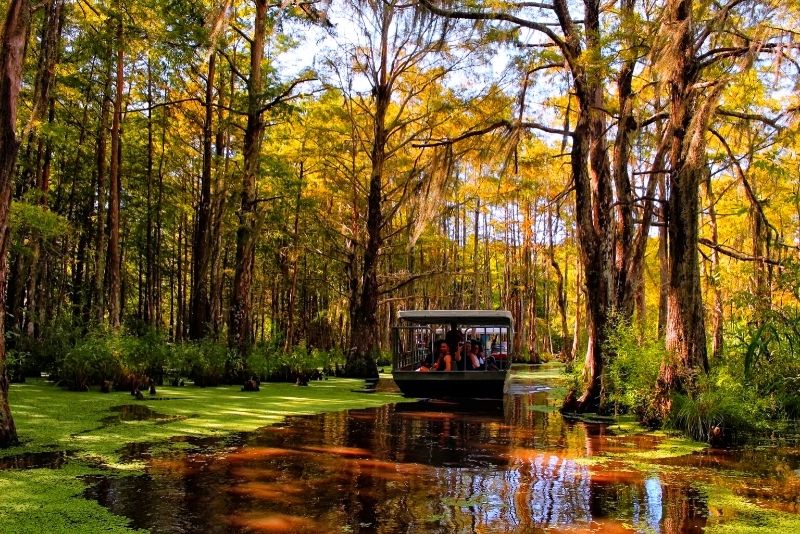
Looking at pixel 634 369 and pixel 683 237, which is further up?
pixel 683 237

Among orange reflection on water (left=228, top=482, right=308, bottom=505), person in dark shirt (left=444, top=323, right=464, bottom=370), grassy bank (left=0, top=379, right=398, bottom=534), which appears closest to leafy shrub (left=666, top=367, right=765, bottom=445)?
orange reflection on water (left=228, top=482, right=308, bottom=505)

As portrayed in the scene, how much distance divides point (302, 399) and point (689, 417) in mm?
6861

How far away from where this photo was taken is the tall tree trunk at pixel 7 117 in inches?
226

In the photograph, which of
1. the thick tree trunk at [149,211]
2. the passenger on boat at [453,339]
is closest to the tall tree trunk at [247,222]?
the thick tree trunk at [149,211]

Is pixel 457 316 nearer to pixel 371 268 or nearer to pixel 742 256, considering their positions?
pixel 371 268

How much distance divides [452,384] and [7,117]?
9834mm

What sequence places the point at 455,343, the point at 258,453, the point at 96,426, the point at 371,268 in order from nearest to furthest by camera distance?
1. the point at 258,453
2. the point at 96,426
3. the point at 455,343
4. the point at 371,268

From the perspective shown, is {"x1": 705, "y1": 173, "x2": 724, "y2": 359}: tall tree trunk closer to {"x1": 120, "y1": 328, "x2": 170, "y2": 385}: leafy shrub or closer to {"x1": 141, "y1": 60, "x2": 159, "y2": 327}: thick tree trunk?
{"x1": 120, "y1": 328, "x2": 170, "y2": 385}: leafy shrub

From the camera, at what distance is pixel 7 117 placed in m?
5.84

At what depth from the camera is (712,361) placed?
9.66 meters

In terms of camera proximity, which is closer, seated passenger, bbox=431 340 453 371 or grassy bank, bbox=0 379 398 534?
grassy bank, bbox=0 379 398 534

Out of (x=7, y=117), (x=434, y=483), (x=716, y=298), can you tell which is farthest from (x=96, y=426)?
(x=716, y=298)

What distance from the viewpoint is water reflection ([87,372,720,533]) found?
13.9 feet

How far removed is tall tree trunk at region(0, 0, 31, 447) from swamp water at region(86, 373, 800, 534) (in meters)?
1.37
